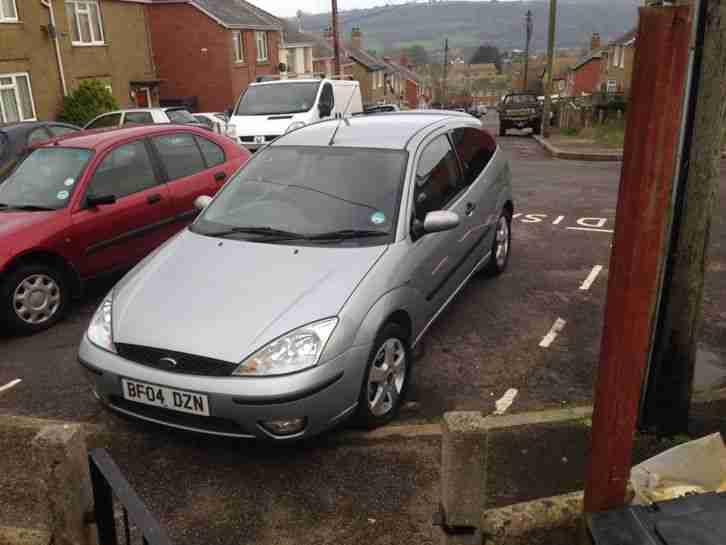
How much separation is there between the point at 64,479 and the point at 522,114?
88.7 ft

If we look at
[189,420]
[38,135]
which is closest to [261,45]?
[38,135]

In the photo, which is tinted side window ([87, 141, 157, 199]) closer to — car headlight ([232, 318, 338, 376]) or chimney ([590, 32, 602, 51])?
car headlight ([232, 318, 338, 376])

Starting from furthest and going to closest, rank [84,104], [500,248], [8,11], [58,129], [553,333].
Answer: [84,104], [8,11], [58,129], [500,248], [553,333]

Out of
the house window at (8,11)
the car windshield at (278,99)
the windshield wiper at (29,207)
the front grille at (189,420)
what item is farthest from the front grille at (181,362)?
the house window at (8,11)

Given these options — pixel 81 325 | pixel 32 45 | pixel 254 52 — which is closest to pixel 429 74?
pixel 254 52

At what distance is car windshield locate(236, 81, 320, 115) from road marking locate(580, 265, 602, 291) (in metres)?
8.76

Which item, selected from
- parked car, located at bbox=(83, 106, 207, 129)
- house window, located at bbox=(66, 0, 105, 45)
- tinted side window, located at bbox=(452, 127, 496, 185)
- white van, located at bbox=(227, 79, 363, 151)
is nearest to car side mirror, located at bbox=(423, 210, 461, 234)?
tinted side window, located at bbox=(452, 127, 496, 185)

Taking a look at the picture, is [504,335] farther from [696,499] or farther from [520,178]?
[520,178]

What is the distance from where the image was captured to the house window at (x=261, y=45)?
115 ft

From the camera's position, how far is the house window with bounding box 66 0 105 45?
23.3 m

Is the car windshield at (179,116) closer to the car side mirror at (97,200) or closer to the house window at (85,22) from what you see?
the house window at (85,22)

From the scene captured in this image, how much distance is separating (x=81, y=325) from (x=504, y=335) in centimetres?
382

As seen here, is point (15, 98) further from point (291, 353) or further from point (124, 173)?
point (291, 353)

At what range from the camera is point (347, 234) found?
445 cm
